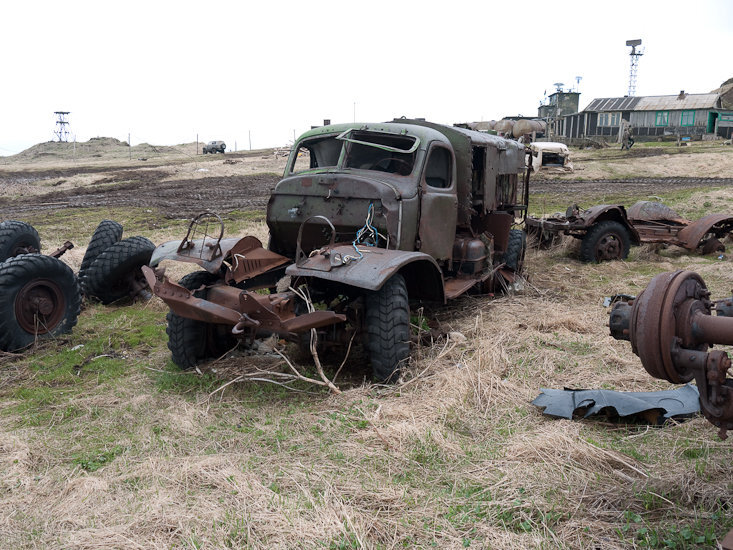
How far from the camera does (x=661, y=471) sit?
329cm

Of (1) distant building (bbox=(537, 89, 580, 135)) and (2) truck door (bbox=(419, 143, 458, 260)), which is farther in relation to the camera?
(1) distant building (bbox=(537, 89, 580, 135))

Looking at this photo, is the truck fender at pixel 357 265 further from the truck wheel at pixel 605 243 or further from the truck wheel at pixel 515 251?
the truck wheel at pixel 605 243

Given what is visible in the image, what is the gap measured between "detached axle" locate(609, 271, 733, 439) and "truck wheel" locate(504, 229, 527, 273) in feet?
19.4

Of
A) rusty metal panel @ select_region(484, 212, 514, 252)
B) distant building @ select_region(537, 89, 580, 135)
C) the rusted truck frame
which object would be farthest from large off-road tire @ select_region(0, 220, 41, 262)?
distant building @ select_region(537, 89, 580, 135)

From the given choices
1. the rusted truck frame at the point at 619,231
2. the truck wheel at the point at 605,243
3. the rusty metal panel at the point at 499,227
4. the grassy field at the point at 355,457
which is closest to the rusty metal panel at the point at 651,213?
the rusted truck frame at the point at 619,231

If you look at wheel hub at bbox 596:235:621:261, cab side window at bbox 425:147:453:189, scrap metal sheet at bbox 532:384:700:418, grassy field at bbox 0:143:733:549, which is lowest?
grassy field at bbox 0:143:733:549

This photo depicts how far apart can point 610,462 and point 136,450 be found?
2841 mm

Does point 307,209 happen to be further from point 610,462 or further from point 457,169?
point 610,462

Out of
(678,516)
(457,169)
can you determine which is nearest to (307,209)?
(457,169)

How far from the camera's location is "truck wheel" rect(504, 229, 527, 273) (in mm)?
8414

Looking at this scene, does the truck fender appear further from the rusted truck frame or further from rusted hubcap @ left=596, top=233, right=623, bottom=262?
rusted hubcap @ left=596, top=233, right=623, bottom=262

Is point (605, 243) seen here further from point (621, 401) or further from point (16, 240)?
point (16, 240)

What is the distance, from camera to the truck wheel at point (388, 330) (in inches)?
183

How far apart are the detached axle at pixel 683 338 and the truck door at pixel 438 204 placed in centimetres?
336
